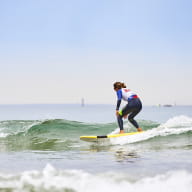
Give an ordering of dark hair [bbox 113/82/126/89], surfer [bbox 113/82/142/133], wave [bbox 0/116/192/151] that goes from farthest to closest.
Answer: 1. wave [bbox 0/116/192/151]
2. surfer [bbox 113/82/142/133]
3. dark hair [bbox 113/82/126/89]

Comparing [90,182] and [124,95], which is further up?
[124,95]

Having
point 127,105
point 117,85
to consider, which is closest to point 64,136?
point 127,105

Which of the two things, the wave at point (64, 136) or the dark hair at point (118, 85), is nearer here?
the dark hair at point (118, 85)

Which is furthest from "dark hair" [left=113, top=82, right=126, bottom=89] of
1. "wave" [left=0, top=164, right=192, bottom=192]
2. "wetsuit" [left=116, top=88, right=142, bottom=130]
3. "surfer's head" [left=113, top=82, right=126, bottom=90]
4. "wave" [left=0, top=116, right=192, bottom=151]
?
"wave" [left=0, top=164, right=192, bottom=192]

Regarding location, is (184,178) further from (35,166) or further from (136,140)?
(136,140)

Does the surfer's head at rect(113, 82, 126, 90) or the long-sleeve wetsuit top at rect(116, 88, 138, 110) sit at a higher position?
the surfer's head at rect(113, 82, 126, 90)

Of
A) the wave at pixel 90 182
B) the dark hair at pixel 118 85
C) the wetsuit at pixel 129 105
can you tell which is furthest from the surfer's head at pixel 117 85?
the wave at pixel 90 182

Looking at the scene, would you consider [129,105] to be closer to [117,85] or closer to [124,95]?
[124,95]

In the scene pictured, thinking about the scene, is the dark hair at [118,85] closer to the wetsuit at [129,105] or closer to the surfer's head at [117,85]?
the surfer's head at [117,85]

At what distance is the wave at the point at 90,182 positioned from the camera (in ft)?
20.1

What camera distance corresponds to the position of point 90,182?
6395 millimetres

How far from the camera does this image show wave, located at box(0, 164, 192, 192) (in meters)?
6.12

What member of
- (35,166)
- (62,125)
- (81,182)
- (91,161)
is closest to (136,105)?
(91,161)

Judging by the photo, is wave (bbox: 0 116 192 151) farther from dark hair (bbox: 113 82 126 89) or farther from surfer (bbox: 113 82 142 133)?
dark hair (bbox: 113 82 126 89)
